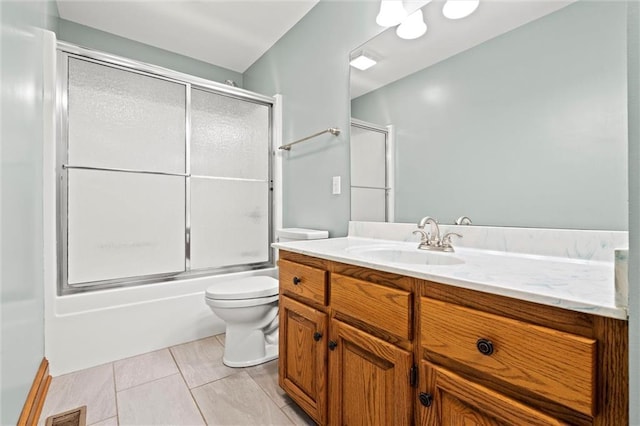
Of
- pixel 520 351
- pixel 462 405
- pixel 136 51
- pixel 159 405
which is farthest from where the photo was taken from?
pixel 136 51

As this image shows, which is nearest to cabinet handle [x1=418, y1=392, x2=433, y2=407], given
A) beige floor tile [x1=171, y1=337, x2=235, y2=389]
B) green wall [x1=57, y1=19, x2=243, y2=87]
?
beige floor tile [x1=171, y1=337, x2=235, y2=389]

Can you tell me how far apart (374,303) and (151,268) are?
6.09 ft

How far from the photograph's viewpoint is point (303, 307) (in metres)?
1.29

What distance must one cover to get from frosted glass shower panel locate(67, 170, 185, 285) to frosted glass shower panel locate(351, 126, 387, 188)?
1.37 meters

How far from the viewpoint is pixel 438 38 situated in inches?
55.1

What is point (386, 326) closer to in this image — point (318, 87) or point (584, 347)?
point (584, 347)

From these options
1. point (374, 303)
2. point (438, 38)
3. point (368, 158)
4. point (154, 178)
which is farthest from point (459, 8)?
point (154, 178)

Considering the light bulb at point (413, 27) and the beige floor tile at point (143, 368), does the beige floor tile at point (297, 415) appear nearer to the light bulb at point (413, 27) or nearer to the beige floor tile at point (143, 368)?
the beige floor tile at point (143, 368)

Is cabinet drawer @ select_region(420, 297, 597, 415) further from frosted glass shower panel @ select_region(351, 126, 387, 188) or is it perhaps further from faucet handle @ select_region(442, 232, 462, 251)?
frosted glass shower panel @ select_region(351, 126, 387, 188)

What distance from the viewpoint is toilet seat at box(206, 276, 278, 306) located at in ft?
5.69

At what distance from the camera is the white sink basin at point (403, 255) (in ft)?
3.92

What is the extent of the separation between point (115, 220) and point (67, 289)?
0.50 m

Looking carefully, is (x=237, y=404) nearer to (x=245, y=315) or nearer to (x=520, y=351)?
(x=245, y=315)

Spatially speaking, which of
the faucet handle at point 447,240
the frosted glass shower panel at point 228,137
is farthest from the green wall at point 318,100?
the faucet handle at point 447,240
